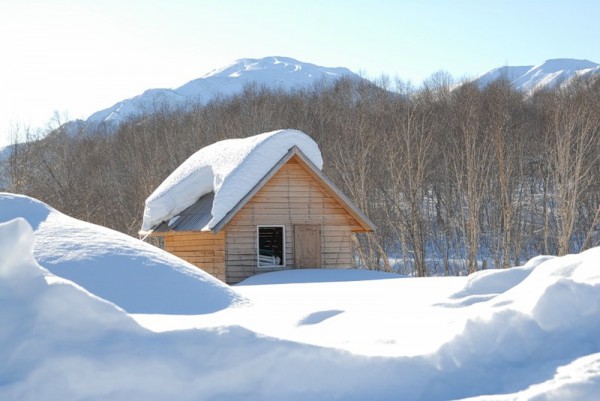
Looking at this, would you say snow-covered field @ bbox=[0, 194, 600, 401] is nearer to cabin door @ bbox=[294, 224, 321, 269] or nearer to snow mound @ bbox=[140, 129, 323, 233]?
snow mound @ bbox=[140, 129, 323, 233]

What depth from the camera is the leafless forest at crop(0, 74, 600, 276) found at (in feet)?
145

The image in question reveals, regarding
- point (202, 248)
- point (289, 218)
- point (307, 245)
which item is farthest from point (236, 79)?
point (307, 245)

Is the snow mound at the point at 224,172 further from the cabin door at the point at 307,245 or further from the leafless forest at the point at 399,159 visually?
the leafless forest at the point at 399,159

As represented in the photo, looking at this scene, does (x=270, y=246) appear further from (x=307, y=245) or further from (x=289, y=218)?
(x=307, y=245)

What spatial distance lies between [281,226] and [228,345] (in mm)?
19580

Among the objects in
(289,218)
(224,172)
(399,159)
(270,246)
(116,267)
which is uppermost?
(399,159)

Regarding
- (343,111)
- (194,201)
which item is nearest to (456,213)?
(343,111)

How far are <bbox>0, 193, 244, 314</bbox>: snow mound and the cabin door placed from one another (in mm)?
16479

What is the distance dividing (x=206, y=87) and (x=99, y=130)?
56.4m

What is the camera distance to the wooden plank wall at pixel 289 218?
25109 millimetres

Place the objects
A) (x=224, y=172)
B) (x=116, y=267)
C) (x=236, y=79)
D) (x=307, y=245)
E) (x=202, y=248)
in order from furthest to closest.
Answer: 1. (x=236, y=79)
2. (x=202, y=248)
3. (x=307, y=245)
4. (x=224, y=172)
5. (x=116, y=267)

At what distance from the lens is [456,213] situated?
52.5 m

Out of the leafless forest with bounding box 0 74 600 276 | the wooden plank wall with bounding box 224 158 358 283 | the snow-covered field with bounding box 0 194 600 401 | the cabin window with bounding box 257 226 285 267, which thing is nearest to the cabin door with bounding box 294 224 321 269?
the wooden plank wall with bounding box 224 158 358 283

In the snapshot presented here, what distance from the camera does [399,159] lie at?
41.8 metres
